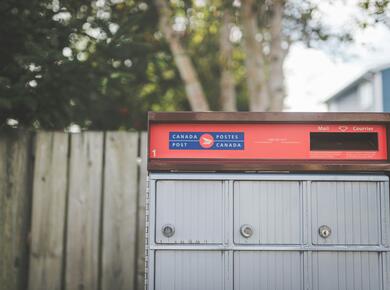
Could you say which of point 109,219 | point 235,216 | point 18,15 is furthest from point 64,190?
point 235,216

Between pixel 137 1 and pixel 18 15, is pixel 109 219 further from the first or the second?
pixel 137 1

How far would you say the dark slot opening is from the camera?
306 centimetres

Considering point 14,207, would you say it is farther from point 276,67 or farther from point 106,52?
point 276,67

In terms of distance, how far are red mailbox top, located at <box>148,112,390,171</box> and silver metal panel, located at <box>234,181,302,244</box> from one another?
0.15m

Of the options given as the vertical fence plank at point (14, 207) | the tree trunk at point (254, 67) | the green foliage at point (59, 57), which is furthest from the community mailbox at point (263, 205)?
the tree trunk at point (254, 67)

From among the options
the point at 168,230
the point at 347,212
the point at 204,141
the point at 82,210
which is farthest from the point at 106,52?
the point at 347,212

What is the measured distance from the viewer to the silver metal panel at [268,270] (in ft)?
9.60

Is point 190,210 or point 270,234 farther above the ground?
point 190,210

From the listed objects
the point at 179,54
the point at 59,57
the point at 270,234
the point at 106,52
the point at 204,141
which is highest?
the point at 179,54

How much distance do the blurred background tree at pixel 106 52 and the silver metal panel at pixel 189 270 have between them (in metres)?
2.16

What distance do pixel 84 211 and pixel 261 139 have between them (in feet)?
7.30

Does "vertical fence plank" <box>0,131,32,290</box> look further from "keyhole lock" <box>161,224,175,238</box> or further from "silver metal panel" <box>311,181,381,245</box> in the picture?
"silver metal panel" <box>311,181,381,245</box>

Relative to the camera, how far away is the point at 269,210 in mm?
2973

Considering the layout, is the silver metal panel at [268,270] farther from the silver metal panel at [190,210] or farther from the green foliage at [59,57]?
the green foliage at [59,57]
